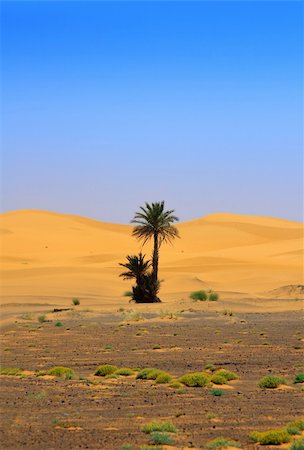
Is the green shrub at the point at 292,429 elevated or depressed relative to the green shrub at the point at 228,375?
depressed

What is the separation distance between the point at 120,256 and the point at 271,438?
107m

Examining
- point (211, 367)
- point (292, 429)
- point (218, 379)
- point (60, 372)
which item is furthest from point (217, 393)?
point (60, 372)

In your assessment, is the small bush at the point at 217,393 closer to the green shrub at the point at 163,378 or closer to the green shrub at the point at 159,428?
the green shrub at the point at 163,378

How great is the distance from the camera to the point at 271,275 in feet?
295

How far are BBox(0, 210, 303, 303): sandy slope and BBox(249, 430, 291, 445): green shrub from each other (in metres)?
47.7

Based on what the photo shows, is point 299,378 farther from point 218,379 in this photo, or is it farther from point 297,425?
point 297,425

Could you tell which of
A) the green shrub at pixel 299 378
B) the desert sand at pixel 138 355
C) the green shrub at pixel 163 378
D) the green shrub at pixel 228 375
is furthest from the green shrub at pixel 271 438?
the green shrub at pixel 228 375

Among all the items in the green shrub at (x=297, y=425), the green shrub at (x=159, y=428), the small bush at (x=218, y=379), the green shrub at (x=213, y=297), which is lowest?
the green shrub at (x=159, y=428)

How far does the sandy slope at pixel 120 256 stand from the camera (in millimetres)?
79625

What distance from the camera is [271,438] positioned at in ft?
47.6

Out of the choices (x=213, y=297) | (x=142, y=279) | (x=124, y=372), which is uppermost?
(x=142, y=279)

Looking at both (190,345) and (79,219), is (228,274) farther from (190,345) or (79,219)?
(79,219)

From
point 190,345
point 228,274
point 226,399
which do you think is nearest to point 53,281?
point 228,274

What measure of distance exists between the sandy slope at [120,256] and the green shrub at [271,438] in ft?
156
